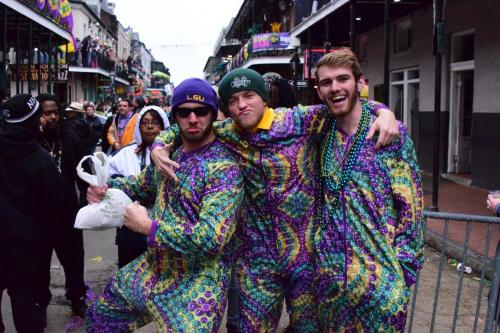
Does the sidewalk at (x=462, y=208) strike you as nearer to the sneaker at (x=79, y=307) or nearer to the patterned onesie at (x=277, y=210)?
the patterned onesie at (x=277, y=210)

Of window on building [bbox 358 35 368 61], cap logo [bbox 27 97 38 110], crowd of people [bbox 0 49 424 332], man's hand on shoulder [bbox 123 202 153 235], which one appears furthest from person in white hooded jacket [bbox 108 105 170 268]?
window on building [bbox 358 35 368 61]

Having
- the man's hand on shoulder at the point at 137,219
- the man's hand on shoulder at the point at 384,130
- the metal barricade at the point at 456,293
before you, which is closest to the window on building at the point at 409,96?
the metal barricade at the point at 456,293

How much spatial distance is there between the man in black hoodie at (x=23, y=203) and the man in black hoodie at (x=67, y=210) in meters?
0.19

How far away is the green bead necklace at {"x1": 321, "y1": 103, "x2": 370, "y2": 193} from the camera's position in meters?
2.47

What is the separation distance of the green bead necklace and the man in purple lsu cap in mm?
420

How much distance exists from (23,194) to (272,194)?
200cm

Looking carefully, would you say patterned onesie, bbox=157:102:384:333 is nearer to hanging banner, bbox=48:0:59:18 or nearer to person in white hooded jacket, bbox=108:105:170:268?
person in white hooded jacket, bbox=108:105:170:268

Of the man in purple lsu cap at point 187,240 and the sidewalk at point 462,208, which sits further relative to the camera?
the sidewalk at point 462,208

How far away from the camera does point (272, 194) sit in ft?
8.93

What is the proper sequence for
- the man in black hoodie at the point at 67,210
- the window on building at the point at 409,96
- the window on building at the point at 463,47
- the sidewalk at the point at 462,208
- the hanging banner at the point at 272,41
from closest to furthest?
the man in black hoodie at the point at 67,210 → the sidewalk at the point at 462,208 → the window on building at the point at 463,47 → the window on building at the point at 409,96 → the hanging banner at the point at 272,41

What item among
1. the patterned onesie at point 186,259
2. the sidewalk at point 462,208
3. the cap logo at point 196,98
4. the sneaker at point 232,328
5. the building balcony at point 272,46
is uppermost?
the building balcony at point 272,46

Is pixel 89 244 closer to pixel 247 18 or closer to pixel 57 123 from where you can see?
pixel 57 123

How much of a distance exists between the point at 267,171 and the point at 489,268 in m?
4.18

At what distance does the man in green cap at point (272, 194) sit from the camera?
271 cm
